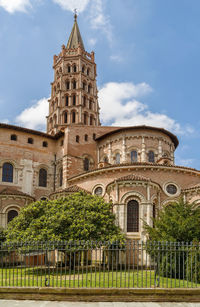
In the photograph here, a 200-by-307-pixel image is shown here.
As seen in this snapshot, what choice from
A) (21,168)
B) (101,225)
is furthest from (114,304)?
(21,168)

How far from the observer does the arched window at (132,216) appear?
80.4 ft

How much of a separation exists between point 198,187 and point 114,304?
61.6 feet

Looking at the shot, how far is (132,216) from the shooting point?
24.9m

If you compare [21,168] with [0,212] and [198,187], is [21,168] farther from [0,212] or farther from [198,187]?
[198,187]

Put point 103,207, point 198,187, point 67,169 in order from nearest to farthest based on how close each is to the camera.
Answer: point 103,207 → point 198,187 → point 67,169

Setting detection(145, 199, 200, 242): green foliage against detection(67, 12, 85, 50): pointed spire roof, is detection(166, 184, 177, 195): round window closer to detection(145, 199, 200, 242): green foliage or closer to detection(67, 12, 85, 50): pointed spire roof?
detection(145, 199, 200, 242): green foliage

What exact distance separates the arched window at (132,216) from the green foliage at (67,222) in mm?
1674

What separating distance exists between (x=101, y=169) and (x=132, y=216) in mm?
6512

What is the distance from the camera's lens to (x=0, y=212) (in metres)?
30.5

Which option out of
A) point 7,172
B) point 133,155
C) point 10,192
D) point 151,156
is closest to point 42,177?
point 7,172

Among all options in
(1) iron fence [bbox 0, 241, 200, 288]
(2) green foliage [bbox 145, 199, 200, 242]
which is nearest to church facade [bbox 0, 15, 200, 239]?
(2) green foliage [bbox 145, 199, 200, 242]

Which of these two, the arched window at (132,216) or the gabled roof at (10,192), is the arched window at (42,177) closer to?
the gabled roof at (10,192)

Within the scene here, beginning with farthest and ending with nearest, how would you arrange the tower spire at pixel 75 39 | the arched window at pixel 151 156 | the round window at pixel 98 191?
the tower spire at pixel 75 39, the arched window at pixel 151 156, the round window at pixel 98 191

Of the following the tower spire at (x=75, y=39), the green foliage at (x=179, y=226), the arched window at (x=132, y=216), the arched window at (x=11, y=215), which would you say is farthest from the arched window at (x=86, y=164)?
the tower spire at (x=75, y=39)
